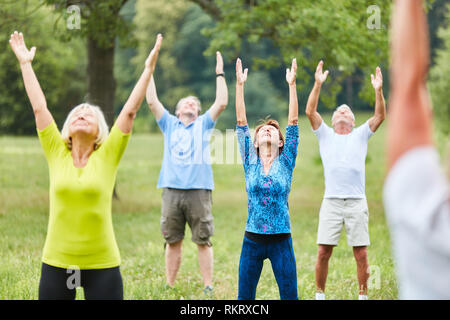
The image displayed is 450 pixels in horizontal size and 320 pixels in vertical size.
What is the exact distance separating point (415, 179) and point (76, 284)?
2.45 meters

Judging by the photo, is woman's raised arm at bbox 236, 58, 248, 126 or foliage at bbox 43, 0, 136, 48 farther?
foliage at bbox 43, 0, 136, 48

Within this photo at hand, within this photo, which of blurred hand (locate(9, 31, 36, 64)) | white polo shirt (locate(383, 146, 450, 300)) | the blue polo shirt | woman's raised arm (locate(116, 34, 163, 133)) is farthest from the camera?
the blue polo shirt

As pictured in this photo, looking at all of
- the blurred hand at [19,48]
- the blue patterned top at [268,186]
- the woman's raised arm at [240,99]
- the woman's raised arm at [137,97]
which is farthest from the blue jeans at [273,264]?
the blurred hand at [19,48]

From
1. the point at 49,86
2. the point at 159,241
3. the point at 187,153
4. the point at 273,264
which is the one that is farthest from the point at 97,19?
the point at 49,86

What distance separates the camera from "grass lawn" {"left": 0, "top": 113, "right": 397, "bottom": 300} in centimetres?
639

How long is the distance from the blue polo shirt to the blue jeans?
1.96m

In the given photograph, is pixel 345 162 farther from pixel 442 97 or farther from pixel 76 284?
pixel 442 97

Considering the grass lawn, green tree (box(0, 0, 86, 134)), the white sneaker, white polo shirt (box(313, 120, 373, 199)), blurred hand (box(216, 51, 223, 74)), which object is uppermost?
green tree (box(0, 0, 86, 134))

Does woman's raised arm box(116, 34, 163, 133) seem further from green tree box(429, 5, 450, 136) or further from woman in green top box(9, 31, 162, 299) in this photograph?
green tree box(429, 5, 450, 136)

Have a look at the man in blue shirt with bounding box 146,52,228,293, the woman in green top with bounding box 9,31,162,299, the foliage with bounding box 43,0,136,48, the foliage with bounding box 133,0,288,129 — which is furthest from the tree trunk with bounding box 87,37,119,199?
the foliage with bounding box 133,0,288,129

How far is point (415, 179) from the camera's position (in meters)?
1.55

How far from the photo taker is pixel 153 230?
10.2m

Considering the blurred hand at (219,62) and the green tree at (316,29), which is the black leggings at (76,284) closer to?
the blurred hand at (219,62)
